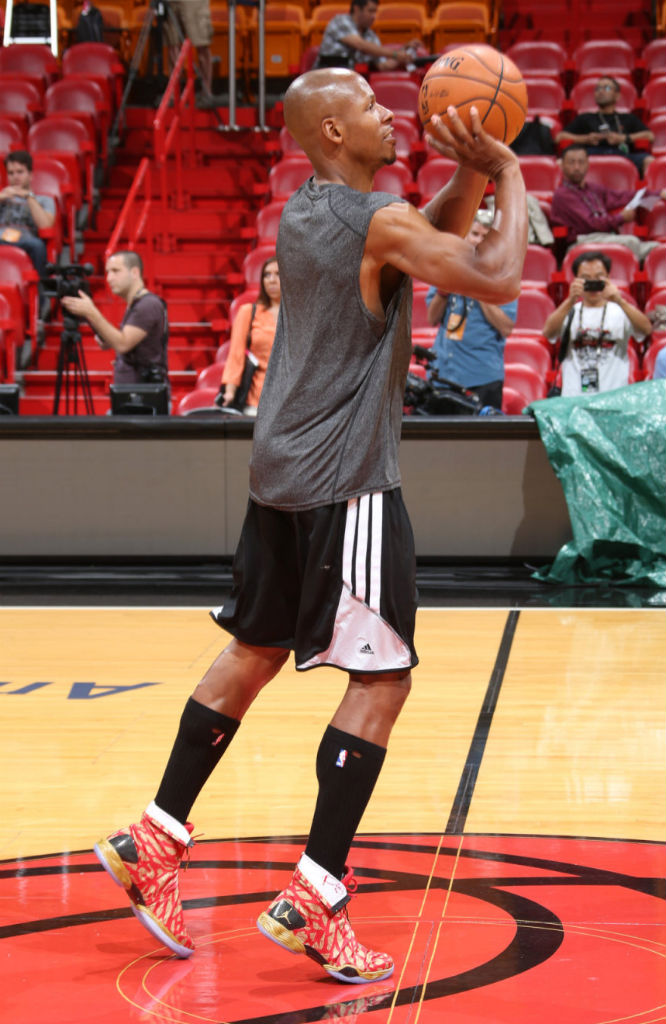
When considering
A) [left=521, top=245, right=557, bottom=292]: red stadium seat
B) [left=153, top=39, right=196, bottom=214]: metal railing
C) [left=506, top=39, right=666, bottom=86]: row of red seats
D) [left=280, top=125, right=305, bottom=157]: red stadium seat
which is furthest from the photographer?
[left=506, top=39, right=666, bottom=86]: row of red seats

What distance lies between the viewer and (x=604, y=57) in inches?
499

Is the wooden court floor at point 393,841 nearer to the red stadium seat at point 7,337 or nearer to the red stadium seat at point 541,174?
the red stadium seat at point 7,337

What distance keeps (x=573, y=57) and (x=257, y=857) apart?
11.3m

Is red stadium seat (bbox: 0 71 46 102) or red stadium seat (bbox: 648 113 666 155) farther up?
red stadium seat (bbox: 0 71 46 102)

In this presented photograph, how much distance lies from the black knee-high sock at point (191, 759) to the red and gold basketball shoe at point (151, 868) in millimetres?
40

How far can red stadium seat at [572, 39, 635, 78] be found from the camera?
1262 cm

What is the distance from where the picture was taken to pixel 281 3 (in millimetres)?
13812

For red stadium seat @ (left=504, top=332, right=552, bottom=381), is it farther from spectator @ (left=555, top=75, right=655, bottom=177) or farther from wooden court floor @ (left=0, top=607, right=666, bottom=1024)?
wooden court floor @ (left=0, top=607, right=666, bottom=1024)

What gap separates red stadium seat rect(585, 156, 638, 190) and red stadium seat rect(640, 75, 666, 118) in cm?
118

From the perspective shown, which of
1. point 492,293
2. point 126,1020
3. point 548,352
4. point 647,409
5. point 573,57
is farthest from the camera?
point 573,57

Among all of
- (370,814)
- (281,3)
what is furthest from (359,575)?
(281,3)

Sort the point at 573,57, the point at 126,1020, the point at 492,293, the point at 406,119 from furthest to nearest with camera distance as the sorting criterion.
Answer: the point at 573,57 < the point at 406,119 < the point at 492,293 < the point at 126,1020

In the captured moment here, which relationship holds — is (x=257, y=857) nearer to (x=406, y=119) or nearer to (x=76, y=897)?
(x=76, y=897)

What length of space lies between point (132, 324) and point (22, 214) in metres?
3.43
